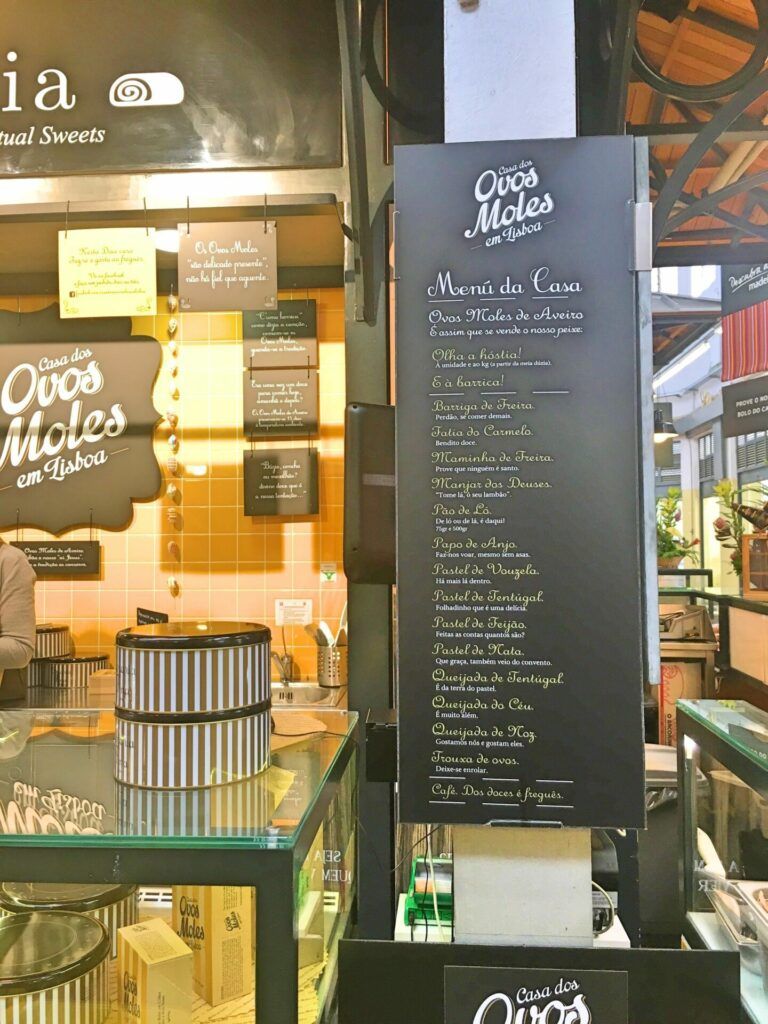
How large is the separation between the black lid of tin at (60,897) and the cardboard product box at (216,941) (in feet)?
0.47

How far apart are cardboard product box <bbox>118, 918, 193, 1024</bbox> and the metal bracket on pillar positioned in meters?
1.73

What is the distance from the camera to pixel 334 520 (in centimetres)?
393

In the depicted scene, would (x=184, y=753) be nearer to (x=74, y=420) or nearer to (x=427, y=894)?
(x=427, y=894)

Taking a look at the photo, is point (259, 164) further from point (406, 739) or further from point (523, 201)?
point (406, 739)

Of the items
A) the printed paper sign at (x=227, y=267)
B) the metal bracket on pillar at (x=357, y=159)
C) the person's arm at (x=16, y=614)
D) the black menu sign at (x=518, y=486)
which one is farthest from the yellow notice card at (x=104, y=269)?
the black menu sign at (x=518, y=486)

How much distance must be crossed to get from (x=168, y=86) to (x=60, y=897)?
9.18 feet

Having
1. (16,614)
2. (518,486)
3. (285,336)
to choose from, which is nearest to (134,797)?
(518,486)

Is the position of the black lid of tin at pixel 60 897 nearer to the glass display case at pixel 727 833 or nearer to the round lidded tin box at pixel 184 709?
the round lidded tin box at pixel 184 709

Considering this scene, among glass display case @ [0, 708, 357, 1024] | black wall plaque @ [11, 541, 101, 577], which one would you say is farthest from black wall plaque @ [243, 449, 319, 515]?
glass display case @ [0, 708, 357, 1024]

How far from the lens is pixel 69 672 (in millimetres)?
3650

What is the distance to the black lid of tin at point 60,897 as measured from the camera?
129 centimetres

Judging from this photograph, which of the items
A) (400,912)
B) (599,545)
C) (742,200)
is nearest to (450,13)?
(599,545)

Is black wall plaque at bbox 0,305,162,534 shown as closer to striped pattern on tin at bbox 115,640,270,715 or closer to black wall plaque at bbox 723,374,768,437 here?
striped pattern on tin at bbox 115,640,270,715

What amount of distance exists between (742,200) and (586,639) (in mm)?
3980
